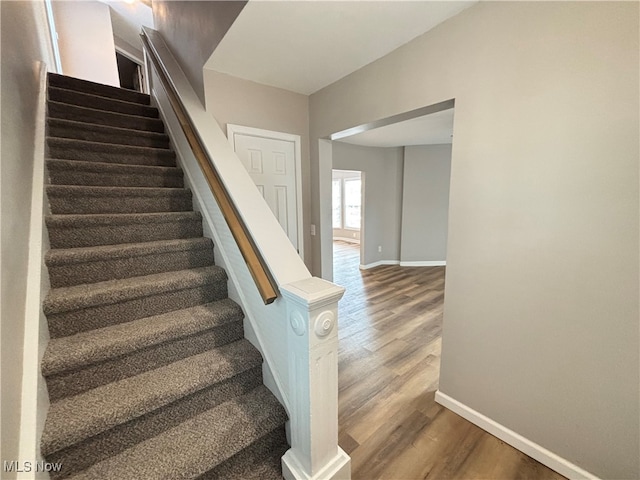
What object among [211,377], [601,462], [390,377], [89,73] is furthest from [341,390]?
[89,73]

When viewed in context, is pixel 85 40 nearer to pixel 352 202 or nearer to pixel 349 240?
pixel 352 202

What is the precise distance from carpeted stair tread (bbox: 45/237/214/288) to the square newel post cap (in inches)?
38.2

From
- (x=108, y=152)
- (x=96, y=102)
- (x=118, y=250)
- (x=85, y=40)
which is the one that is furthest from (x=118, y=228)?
(x=85, y=40)

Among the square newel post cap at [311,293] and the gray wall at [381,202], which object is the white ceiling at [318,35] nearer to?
the square newel post cap at [311,293]

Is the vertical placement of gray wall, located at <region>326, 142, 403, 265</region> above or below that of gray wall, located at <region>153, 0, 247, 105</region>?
below

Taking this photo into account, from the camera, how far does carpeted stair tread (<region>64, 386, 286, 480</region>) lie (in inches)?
38.5

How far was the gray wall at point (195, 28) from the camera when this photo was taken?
1671 mm

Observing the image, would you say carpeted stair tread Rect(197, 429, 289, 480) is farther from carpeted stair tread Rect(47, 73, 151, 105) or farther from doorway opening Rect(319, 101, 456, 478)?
carpeted stair tread Rect(47, 73, 151, 105)

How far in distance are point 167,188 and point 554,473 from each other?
3.08 m

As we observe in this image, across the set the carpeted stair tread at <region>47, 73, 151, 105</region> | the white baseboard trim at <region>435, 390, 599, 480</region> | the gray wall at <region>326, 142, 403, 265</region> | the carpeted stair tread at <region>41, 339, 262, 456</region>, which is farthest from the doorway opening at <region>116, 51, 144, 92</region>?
Answer: the white baseboard trim at <region>435, 390, 599, 480</region>

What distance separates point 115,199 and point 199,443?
1.65m

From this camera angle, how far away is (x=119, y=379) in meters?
1.19

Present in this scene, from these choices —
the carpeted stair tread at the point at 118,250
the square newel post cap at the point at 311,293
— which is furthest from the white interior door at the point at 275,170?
the square newel post cap at the point at 311,293

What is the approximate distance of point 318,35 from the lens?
164cm
